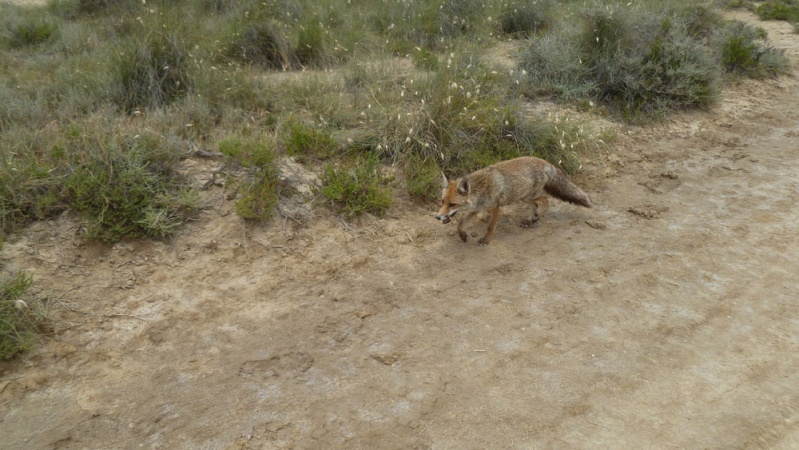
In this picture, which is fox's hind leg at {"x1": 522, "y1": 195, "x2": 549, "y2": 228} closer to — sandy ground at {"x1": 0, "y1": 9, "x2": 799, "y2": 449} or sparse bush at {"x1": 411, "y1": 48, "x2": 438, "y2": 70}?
sandy ground at {"x1": 0, "y1": 9, "x2": 799, "y2": 449}

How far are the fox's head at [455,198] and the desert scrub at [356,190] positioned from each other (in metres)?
0.84

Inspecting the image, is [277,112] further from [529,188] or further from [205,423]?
[205,423]

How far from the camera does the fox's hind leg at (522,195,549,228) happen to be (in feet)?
22.0

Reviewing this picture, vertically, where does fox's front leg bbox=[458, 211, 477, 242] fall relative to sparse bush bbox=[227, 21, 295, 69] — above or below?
below

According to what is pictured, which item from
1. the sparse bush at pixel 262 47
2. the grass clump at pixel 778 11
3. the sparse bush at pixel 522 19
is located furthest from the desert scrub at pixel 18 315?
the grass clump at pixel 778 11

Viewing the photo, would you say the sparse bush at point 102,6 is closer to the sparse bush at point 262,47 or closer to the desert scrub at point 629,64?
the sparse bush at point 262,47

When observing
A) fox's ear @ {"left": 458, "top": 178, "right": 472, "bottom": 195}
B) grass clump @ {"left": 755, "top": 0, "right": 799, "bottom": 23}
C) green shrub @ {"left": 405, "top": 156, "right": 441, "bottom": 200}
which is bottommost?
green shrub @ {"left": 405, "top": 156, "right": 441, "bottom": 200}

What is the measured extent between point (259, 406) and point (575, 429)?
2417mm

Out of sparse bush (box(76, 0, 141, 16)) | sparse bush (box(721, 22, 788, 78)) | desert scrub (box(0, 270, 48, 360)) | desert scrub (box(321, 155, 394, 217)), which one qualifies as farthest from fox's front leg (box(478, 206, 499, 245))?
sparse bush (box(76, 0, 141, 16))

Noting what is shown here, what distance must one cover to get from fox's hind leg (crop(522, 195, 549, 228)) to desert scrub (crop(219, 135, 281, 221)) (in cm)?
Answer: 327

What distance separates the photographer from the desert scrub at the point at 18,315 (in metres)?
4.09

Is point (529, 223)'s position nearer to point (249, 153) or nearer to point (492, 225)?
point (492, 225)

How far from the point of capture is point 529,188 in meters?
6.43

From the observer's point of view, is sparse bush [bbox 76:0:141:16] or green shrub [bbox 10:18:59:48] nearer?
green shrub [bbox 10:18:59:48]
